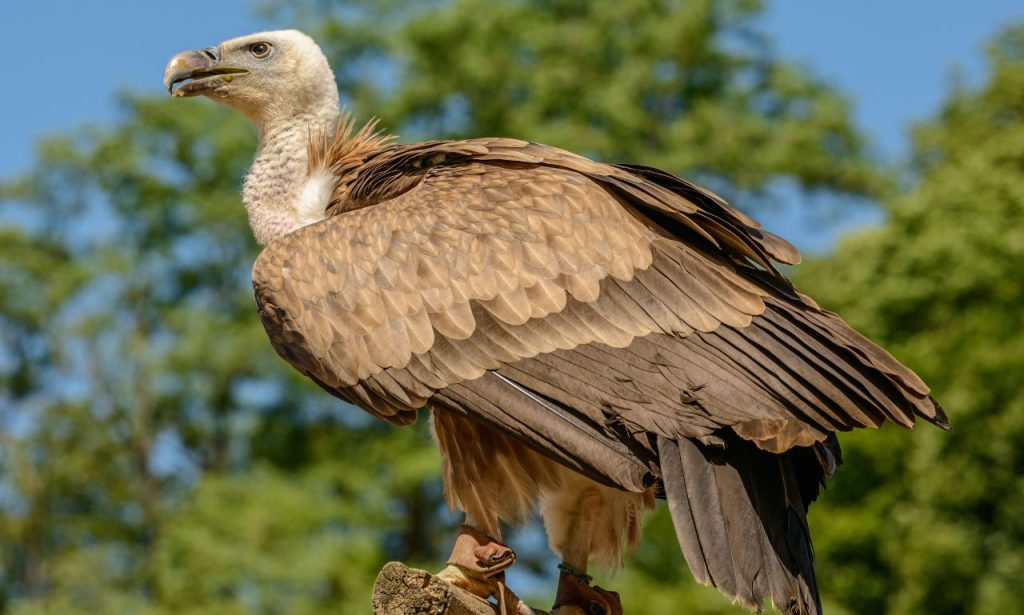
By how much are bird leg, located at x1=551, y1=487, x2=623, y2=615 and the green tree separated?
1216 centimetres

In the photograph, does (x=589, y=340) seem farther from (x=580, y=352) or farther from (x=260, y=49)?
(x=260, y=49)

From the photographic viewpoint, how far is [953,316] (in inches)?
848

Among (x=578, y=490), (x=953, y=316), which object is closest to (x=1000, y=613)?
(x=953, y=316)

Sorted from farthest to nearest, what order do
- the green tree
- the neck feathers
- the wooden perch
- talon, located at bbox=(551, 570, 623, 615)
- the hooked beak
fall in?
1. the green tree
2. the hooked beak
3. the neck feathers
4. talon, located at bbox=(551, 570, 623, 615)
5. the wooden perch

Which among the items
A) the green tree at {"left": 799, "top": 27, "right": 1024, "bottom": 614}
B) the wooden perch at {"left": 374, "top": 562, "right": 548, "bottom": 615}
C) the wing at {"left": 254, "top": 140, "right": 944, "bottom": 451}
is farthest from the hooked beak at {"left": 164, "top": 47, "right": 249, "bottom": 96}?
the green tree at {"left": 799, "top": 27, "right": 1024, "bottom": 614}

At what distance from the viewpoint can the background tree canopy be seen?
65.9ft

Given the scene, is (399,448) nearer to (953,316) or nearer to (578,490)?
(953,316)

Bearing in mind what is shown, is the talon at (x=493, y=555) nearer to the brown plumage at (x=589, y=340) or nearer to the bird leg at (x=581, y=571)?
the brown plumage at (x=589, y=340)

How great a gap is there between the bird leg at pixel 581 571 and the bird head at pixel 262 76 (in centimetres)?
219

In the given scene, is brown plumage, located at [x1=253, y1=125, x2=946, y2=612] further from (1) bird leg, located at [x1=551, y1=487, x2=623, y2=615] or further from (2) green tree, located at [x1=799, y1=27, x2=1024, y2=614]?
(2) green tree, located at [x1=799, y1=27, x2=1024, y2=614]

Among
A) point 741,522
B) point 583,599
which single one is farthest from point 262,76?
point 741,522

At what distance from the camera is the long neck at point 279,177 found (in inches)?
249

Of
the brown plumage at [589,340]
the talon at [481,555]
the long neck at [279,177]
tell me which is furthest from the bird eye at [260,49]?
the talon at [481,555]

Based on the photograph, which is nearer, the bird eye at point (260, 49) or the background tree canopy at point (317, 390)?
the bird eye at point (260, 49)
